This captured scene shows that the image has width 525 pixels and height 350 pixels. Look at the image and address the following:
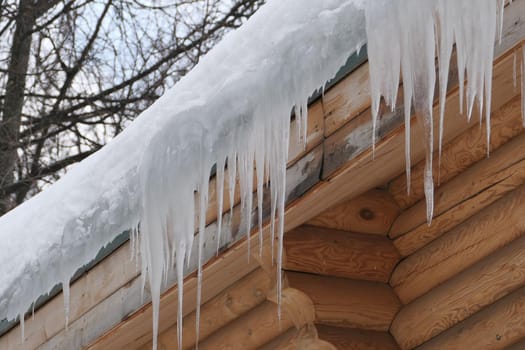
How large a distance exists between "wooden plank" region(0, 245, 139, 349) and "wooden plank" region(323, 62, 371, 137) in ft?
2.50

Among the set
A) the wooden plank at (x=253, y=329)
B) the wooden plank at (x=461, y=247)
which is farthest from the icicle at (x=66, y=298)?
the wooden plank at (x=461, y=247)

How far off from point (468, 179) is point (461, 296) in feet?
0.97

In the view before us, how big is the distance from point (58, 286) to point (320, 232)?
2.54 feet

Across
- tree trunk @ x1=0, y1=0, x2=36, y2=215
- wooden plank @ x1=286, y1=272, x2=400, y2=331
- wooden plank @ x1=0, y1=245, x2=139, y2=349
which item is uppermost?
tree trunk @ x1=0, y1=0, x2=36, y2=215

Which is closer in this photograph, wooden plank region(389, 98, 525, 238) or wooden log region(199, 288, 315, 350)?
wooden plank region(389, 98, 525, 238)

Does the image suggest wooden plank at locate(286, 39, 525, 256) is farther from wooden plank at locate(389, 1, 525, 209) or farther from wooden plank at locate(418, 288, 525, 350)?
wooden plank at locate(418, 288, 525, 350)

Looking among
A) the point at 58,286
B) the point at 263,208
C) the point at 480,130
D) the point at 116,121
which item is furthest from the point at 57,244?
the point at 116,121

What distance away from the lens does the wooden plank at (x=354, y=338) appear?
2613 mm

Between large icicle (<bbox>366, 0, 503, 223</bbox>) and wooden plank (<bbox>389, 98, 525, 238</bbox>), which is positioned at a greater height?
wooden plank (<bbox>389, 98, 525, 238</bbox>)

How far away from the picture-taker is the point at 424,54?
1913 millimetres

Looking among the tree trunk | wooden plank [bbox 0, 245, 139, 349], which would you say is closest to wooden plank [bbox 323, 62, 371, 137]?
wooden plank [bbox 0, 245, 139, 349]

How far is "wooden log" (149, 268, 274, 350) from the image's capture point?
2812mm

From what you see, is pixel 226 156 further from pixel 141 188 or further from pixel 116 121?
pixel 116 121

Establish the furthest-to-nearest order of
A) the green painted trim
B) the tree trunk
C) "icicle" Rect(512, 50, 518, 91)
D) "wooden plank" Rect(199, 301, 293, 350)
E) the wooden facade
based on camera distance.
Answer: the tree trunk → "wooden plank" Rect(199, 301, 293, 350) → the wooden facade → the green painted trim → "icicle" Rect(512, 50, 518, 91)
